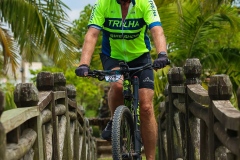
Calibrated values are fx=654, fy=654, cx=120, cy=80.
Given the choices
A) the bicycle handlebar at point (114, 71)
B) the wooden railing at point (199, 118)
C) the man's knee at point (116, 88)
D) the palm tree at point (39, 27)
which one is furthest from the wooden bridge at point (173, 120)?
the palm tree at point (39, 27)

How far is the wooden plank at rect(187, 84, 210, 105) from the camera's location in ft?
15.1

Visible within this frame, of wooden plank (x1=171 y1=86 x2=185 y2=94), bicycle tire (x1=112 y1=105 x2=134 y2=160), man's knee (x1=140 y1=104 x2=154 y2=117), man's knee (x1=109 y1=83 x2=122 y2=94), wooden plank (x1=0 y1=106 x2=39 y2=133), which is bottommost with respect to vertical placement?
bicycle tire (x1=112 y1=105 x2=134 y2=160)

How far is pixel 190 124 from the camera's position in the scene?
568 cm

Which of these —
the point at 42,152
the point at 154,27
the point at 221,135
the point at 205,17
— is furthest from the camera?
the point at 205,17

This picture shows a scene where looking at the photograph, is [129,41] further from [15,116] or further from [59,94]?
[15,116]

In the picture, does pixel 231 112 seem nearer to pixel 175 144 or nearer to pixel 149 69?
pixel 149 69

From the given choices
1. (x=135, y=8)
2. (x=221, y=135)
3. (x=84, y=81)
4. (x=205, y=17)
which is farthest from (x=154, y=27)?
(x=84, y=81)

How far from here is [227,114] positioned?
3551 millimetres

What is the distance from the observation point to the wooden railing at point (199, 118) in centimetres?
362

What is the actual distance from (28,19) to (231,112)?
1075 cm

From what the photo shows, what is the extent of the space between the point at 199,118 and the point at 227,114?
150 centimetres

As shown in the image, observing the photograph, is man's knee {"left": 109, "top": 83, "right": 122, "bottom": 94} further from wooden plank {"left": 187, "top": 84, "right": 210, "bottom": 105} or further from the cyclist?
wooden plank {"left": 187, "top": 84, "right": 210, "bottom": 105}

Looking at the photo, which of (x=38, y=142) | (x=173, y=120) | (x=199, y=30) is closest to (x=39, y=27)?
(x=199, y=30)

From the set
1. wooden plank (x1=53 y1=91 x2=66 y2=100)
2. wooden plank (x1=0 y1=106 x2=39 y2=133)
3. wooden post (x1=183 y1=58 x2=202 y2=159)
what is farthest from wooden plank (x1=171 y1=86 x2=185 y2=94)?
wooden plank (x1=0 y1=106 x2=39 y2=133)
